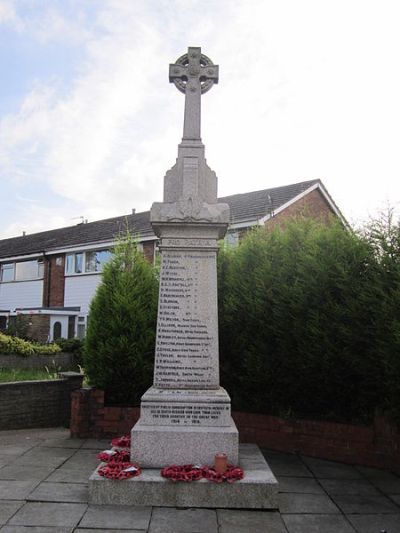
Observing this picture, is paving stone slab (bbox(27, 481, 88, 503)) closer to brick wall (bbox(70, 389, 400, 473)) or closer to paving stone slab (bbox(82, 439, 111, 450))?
paving stone slab (bbox(82, 439, 111, 450))

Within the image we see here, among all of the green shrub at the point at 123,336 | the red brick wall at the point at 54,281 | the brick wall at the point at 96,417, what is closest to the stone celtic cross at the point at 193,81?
the green shrub at the point at 123,336

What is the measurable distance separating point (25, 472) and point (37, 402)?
3432 mm

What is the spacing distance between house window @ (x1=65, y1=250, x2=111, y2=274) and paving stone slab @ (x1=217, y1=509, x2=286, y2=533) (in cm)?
1950

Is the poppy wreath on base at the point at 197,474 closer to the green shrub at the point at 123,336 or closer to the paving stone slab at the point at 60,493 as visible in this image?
the paving stone slab at the point at 60,493

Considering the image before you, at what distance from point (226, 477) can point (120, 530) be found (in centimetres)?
108

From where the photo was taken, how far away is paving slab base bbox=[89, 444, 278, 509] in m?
4.36

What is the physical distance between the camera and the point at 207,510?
430cm

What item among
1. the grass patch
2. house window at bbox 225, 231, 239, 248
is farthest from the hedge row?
the grass patch

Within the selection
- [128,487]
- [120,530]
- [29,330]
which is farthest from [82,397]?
[29,330]

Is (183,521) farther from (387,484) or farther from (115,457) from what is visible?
(387,484)

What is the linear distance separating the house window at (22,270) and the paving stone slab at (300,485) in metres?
22.7

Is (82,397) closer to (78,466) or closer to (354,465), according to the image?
(78,466)

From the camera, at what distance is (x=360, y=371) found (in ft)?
20.2

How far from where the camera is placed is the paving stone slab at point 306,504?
440cm
